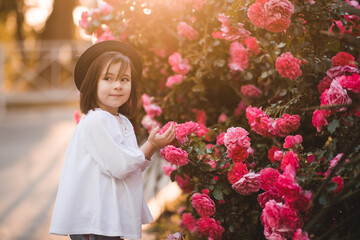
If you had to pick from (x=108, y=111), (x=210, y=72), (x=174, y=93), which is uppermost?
(x=108, y=111)

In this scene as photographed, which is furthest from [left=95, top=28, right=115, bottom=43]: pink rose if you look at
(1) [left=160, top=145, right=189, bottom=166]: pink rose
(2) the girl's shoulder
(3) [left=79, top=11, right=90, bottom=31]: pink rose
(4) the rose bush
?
(1) [left=160, top=145, right=189, bottom=166]: pink rose

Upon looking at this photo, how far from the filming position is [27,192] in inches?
201

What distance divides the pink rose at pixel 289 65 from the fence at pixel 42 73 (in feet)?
42.2

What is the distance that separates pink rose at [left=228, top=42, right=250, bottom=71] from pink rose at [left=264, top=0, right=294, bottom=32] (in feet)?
1.94

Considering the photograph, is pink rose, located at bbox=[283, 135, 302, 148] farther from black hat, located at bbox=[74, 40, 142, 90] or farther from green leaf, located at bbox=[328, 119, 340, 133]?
black hat, located at bbox=[74, 40, 142, 90]

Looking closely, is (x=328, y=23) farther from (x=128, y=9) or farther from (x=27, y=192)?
(x=27, y=192)

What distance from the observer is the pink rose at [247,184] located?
2113 millimetres

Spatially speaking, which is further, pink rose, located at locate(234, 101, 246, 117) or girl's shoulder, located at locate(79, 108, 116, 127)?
pink rose, located at locate(234, 101, 246, 117)

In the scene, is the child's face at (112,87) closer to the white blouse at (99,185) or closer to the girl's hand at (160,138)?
the white blouse at (99,185)

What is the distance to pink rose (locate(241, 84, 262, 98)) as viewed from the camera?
2868 mm

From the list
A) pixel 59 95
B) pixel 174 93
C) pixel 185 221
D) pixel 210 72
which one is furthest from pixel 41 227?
pixel 59 95

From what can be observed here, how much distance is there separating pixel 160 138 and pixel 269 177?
1.74 feet

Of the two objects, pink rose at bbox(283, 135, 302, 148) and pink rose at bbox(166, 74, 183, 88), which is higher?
pink rose at bbox(283, 135, 302, 148)

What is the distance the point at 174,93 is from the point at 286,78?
1.03 meters
